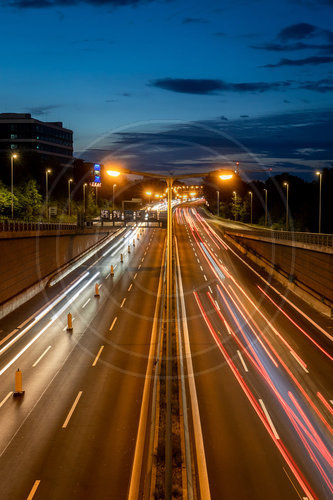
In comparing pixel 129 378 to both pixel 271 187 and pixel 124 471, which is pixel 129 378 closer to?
pixel 124 471

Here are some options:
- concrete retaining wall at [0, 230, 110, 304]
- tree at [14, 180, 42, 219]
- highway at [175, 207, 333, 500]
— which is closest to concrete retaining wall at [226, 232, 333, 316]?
highway at [175, 207, 333, 500]

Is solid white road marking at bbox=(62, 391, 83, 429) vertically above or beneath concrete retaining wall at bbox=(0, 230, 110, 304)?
beneath

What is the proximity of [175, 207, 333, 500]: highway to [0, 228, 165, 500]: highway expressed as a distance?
108 inches

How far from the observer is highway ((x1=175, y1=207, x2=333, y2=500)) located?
14.4m

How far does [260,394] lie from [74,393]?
7.69 metres

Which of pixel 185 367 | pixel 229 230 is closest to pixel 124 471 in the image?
pixel 185 367

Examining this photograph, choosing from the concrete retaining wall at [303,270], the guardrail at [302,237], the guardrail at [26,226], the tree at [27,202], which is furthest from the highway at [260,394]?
the tree at [27,202]

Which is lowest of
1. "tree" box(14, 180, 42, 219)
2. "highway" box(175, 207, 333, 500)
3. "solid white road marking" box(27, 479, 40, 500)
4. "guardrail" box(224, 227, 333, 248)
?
"highway" box(175, 207, 333, 500)

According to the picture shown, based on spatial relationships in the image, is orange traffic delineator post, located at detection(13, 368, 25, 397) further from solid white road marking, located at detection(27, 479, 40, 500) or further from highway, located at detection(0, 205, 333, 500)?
solid white road marking, located at detection(27, 479, 40, 500)

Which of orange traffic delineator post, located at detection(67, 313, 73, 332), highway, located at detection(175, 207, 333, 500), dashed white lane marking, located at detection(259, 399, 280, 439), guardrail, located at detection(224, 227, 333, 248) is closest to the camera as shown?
highway, located at detection(175, 207, 333, 500)

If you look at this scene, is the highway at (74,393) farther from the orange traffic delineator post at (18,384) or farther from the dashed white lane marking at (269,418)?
the dashed white lane marking at (269,418)

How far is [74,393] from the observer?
21.6 metres

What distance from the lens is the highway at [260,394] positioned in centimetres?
1437

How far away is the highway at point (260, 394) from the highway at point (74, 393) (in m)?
2.75
